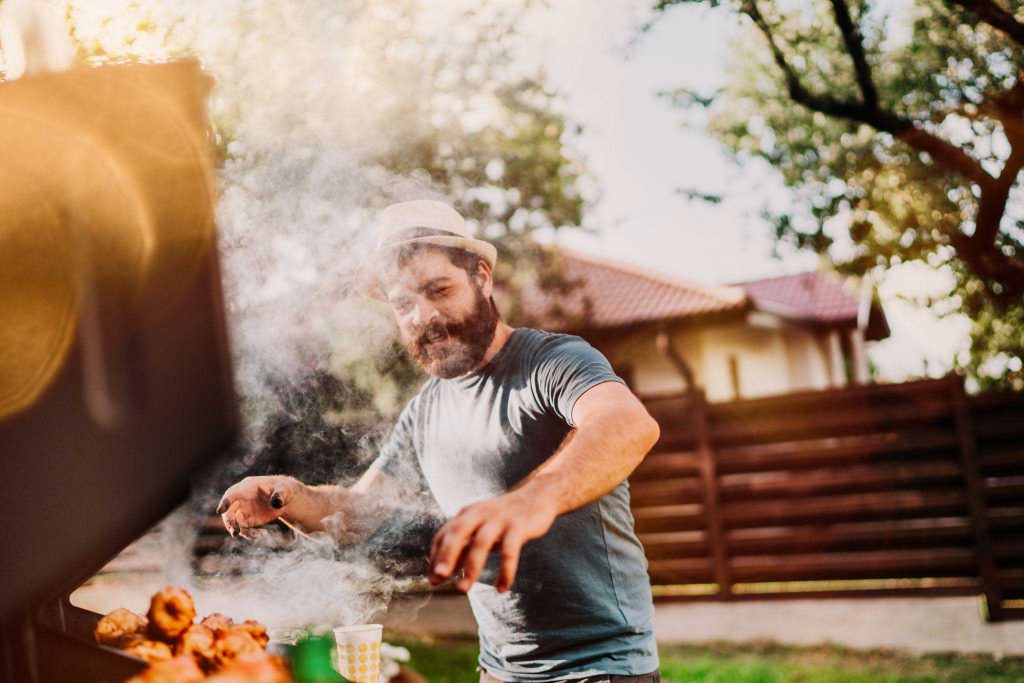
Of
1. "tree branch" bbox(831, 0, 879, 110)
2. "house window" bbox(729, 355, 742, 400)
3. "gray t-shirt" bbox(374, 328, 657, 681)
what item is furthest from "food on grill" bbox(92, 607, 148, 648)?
"house window" bbox(729, 355, 742, 400)

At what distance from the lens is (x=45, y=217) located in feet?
5.26

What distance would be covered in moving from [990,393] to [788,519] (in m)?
1.91

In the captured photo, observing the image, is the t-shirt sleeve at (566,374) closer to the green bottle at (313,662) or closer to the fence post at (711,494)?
the green bottle at (313,662)

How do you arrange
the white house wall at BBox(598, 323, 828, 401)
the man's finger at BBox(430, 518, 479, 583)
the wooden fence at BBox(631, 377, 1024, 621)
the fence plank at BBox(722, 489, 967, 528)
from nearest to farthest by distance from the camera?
the man's finger at BBox(430, 518, 479, 583) → the wooden fence at BBox(631, 377, 1024, 621) → the fence plank at BBox(722, 489, 967, 528) → the white house wall at BBox(598, 323, 828, 401)

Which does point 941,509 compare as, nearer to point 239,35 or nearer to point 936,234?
point 936,234

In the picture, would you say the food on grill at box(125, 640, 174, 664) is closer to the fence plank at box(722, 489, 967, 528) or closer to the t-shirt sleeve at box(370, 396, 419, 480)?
the t-shirt sleeve at box(370, 396, 419, 480)

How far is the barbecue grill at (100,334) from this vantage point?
1561 mm

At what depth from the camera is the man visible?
205 centimetres

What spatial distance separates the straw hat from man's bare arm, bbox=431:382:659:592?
684 mm

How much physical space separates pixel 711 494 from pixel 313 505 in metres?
5.94

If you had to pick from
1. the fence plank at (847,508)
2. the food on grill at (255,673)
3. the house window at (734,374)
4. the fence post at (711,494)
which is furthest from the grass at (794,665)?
the house window at (734,374)

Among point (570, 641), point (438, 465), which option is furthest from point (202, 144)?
point (570, 641)

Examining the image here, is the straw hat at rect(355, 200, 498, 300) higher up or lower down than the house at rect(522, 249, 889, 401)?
higher up

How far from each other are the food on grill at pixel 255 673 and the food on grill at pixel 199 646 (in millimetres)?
221
